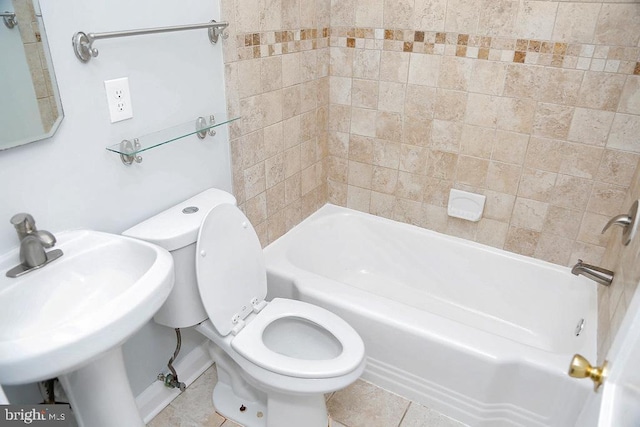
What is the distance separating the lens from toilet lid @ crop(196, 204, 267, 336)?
4.79 feet

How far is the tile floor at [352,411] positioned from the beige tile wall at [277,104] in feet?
2.46

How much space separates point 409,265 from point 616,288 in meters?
1.01

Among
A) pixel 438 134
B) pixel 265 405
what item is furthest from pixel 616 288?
pixel 265 405

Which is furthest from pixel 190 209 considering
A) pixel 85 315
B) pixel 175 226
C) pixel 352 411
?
pixel 352 411

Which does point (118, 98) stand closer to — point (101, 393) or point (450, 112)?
point (101, 393)

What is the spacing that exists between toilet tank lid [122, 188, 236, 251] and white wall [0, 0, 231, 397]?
0.22 ft

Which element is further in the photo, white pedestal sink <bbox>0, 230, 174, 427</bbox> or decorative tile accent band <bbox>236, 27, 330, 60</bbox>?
decorative tile accent band <bbox>236, 27, 330, 60</bbox>

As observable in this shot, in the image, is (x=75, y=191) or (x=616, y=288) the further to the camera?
(x=616, y=288)

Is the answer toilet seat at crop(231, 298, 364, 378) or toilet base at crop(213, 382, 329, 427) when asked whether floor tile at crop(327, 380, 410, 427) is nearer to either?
toilet base at crop(213, 382, 329, 427)

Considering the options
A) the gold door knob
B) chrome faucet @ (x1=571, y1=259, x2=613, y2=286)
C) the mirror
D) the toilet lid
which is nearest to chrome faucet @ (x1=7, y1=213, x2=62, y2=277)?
the mirror

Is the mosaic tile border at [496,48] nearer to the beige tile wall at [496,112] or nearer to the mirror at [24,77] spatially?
the beige tile wall at [496,112]

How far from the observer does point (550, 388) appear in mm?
1521

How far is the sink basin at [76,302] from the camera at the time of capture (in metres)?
0.86

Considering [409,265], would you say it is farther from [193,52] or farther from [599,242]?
[193,52]
